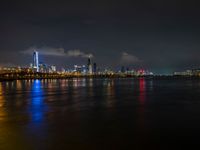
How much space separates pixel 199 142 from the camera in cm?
1228

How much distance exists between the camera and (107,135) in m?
13.7

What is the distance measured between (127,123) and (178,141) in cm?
505

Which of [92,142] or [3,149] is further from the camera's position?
[92,142]

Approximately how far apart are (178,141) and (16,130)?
823 centimetres

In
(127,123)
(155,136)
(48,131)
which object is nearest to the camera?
(155,136)

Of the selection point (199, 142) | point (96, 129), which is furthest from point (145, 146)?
point (96, 129)

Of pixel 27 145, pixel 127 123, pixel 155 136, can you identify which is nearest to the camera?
pixel 27 145

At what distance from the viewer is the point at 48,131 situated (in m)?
14.9

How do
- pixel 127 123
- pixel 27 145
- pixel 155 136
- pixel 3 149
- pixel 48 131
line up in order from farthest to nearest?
pixel 127 123 → pixel 48 131 → pixel 155 136 → pixel 27 145 → pixel 3 149

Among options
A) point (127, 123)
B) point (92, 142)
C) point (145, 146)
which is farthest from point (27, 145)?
point (127, 123)

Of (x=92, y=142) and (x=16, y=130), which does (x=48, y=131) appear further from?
(x=92, y=142)

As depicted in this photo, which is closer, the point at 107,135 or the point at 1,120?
the point at 107,135

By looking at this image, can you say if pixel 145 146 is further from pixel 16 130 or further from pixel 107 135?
pixel 16 130

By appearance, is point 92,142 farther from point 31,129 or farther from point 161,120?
point 161,120
